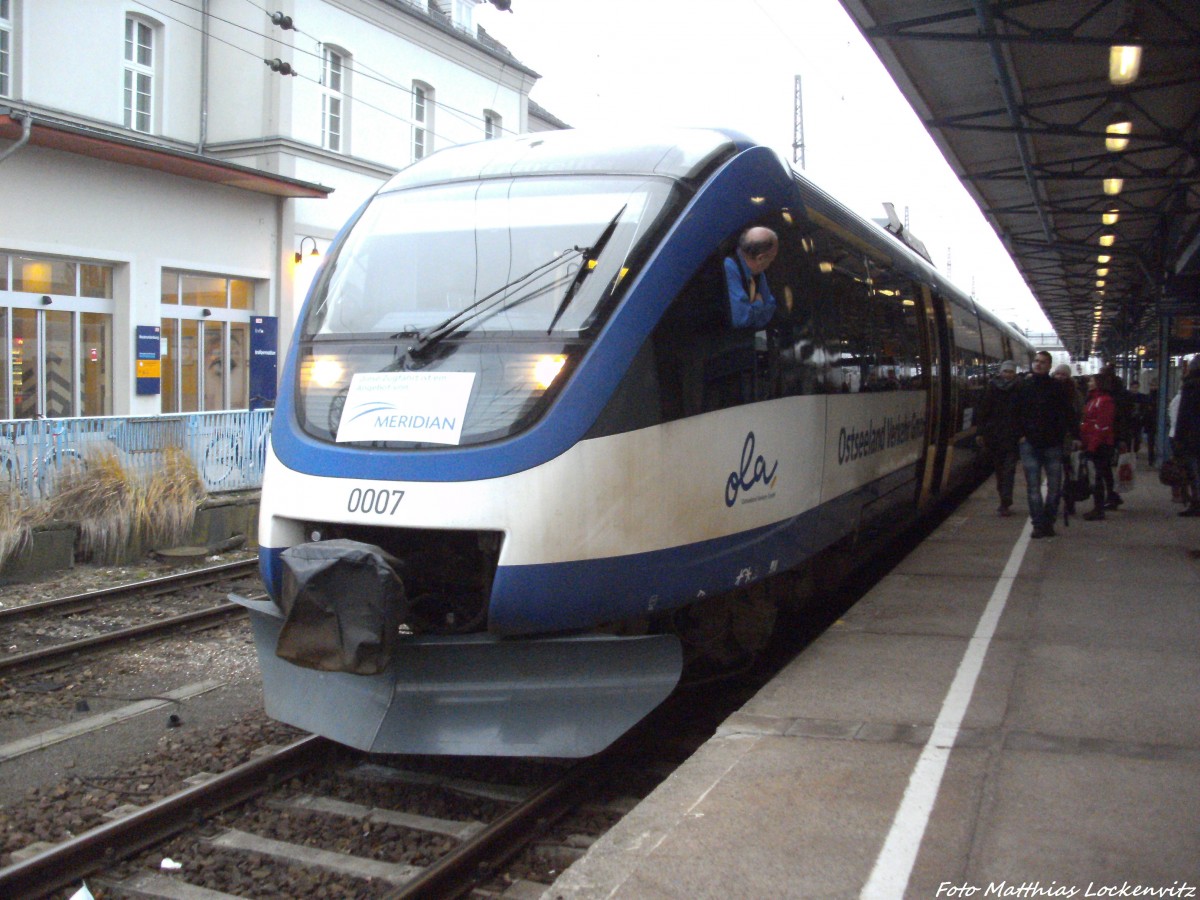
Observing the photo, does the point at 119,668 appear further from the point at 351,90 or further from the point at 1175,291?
the point at 351,90

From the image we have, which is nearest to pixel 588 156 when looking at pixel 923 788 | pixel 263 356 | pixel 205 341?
pixel 923 788

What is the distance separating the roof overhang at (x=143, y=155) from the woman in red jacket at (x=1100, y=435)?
44.8 ft

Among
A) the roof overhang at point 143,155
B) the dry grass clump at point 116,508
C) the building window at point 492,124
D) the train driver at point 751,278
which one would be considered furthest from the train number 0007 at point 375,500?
the building window at point 492,124

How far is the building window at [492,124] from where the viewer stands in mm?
28297

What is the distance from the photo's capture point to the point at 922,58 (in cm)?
1102

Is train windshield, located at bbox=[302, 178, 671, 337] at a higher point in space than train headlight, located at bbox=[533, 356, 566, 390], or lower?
higher

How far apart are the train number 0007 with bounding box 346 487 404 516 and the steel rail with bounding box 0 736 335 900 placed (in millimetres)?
1298

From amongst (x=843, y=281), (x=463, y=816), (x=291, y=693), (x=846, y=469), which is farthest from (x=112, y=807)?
(x=843, y=281)

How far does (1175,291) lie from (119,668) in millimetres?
15689

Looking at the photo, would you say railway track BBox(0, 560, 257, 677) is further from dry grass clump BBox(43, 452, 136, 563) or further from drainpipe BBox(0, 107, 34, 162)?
drainpipe BBox(0, 107, 34, 162)

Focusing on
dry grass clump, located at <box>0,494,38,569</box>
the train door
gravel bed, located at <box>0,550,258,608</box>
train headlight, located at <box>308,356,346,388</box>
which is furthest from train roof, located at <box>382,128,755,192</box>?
dry grass clump, located at <box>0,494,38,569</box>

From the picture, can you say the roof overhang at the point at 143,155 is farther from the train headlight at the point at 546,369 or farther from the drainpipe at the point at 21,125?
the train headlight at the point at 546,369

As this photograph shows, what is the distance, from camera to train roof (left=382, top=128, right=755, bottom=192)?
573 cm

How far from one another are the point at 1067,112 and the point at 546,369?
1027 centimetres
